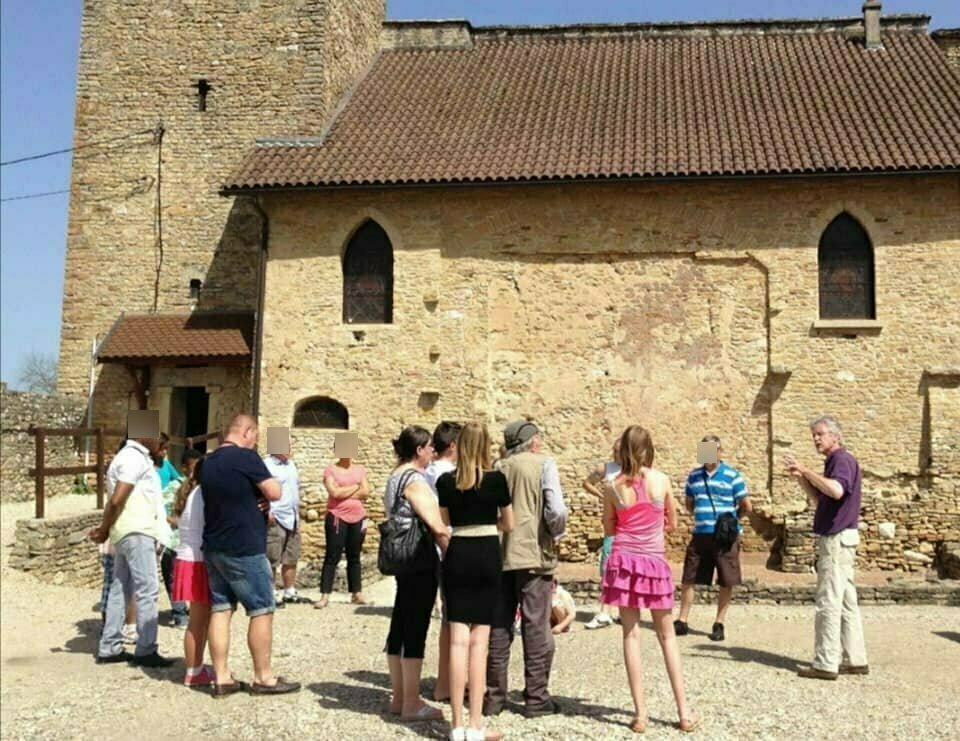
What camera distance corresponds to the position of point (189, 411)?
17.8m

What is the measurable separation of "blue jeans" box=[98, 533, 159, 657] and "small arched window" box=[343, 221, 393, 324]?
327 inches

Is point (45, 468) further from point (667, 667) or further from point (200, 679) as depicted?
point (667, 667)

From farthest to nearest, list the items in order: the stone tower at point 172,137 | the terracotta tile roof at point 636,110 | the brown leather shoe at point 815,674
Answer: the stone tower at point 172,137, the terracotta tile roof at point 636,110, the brown leather shoe at point 815,674

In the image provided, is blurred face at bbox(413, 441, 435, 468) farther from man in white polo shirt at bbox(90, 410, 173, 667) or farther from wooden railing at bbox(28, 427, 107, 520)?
wooden railing at bbox(28, 427, 107, 520)

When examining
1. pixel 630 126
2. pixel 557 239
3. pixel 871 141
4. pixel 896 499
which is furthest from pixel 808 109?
pixel 896 499

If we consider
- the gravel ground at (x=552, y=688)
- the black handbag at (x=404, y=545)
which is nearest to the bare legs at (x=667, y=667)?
the gravel ground at (x=552, y=688)

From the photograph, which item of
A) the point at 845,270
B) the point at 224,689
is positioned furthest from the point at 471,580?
the point at 845,270

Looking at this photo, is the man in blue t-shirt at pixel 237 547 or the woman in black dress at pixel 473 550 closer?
the woman in black dress at pixel 473 550

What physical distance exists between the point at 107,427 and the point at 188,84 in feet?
22.7

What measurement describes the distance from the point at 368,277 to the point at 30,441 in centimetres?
643

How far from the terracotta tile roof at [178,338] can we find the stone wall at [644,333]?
1.19 m

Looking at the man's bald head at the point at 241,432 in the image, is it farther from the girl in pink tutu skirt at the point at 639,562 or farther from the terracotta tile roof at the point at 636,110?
the terracotta tile roof at the point at 636,110

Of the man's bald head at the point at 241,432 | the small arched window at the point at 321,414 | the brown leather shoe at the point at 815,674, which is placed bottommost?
the brown leather shoe at the point at 815,674

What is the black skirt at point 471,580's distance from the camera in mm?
5535
